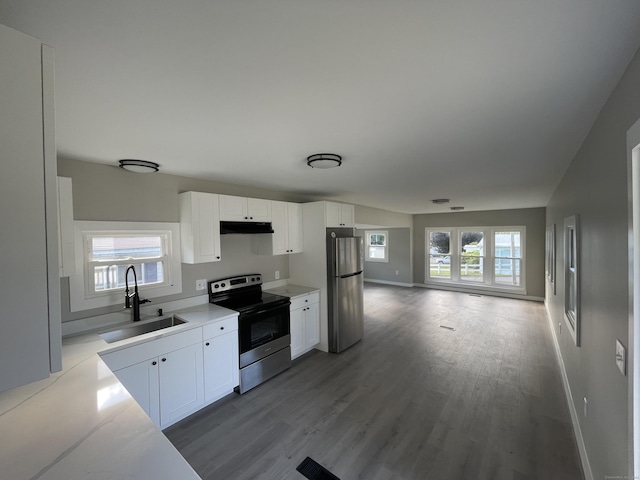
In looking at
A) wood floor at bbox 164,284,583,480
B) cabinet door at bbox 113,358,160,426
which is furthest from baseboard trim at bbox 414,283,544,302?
cabinet door at bbox 113,358,160,426

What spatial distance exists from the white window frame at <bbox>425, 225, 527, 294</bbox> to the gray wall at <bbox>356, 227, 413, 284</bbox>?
553mm

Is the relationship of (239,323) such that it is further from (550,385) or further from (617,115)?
(550,385)

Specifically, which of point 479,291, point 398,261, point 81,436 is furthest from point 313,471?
point 398,261

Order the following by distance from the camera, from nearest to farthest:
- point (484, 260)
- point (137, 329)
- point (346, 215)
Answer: point (137, 329) < point (346, 215) < point (484, 260)

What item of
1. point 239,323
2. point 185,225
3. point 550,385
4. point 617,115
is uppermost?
point 617,115

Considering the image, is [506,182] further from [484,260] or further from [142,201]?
[484,260]

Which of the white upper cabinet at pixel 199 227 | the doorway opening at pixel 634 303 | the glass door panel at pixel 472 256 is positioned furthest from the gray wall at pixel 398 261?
the doorway opening at pixel 634 303

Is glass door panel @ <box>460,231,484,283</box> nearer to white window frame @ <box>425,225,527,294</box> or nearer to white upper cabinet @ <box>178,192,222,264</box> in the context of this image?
white window frame @ <box>425,225,527,294</box>

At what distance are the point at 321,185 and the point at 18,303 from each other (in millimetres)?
3135

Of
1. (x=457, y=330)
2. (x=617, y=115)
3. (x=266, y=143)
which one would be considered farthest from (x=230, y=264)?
(x=457, y=330)

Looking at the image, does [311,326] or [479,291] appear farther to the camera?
[479,291]

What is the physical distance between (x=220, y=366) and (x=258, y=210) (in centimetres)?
187

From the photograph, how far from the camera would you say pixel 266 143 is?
1958 millimetres

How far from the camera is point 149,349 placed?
226 centimetres
